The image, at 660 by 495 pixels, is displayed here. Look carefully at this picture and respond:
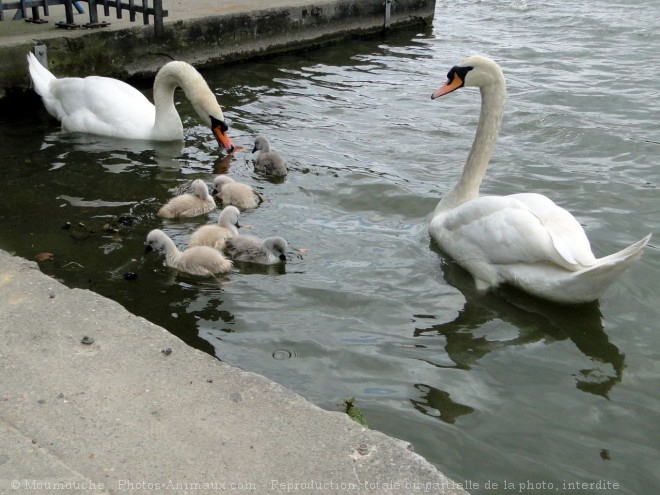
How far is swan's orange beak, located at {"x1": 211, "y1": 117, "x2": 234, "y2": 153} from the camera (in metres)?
7.85

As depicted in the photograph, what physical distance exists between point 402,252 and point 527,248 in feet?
3.81

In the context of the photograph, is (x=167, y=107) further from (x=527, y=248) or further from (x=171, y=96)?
(x=527, y=248)

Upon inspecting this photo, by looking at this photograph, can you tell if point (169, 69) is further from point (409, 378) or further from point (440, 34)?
point (440, 34)

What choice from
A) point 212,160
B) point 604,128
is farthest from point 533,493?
point 604,128

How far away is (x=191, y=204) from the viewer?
21.0ft

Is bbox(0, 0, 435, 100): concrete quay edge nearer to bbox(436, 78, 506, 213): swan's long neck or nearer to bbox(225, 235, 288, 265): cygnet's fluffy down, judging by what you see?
bbox(225, 235, 288, 265): cygnet's fluffy down

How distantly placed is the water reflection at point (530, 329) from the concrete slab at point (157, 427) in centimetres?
159

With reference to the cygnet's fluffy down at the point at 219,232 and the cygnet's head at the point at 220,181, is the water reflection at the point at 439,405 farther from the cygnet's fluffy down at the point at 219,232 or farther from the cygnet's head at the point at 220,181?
the cygnet's head at the point at 220,181

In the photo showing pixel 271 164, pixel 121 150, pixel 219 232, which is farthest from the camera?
pixel 121 150

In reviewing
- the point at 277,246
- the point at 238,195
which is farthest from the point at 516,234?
the point at 238,195

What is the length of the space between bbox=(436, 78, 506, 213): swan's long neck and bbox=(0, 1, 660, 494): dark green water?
0.38m

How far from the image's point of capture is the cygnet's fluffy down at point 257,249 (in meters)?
5.56

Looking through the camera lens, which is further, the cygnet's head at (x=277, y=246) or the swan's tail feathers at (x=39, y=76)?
the swan's tail feathers at (x=39, y=76)

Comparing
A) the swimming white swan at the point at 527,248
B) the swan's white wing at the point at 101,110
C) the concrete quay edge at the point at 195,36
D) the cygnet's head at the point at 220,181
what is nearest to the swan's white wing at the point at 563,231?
the swimming white swan at the point at 527,248
